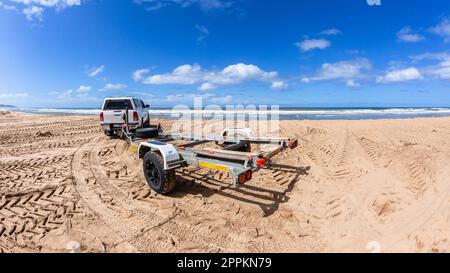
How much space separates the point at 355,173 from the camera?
224 inches

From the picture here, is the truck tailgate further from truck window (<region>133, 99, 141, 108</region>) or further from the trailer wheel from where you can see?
the trailer wheel

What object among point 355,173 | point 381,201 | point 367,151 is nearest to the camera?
point 381,201

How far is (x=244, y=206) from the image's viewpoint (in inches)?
179

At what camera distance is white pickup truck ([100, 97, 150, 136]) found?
10.4m

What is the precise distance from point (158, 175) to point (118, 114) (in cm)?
679

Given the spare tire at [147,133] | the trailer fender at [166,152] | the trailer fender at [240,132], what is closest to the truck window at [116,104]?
the spare tire at [147,133]

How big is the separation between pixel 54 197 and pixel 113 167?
2071mm

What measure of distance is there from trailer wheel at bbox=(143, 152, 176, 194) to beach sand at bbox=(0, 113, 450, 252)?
204mm

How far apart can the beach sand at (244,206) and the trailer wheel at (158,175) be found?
0.20 m

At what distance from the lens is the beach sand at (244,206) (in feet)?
11.2

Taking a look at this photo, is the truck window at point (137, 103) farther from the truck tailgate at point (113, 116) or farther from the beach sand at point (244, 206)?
the beach sand at point (244, 206)
